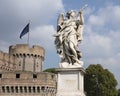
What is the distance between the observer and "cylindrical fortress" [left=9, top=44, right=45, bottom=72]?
7869 centimetres

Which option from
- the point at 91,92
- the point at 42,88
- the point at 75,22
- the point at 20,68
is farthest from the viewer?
the point at 20,68

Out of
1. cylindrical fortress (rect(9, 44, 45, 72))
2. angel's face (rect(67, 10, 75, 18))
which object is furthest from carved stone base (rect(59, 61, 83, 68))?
cylindrical fortress (rect(9, 44, 45, 72))

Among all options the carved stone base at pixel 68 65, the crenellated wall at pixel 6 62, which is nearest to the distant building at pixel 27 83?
the crenellated wall at pixel 6 62

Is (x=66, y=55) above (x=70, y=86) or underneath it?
above

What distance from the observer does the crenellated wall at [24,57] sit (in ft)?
258

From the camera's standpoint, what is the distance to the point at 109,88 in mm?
Result: 74375

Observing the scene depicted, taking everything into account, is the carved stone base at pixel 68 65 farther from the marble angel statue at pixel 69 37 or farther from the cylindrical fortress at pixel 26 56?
the cylindrical fortress at pixel 26 56

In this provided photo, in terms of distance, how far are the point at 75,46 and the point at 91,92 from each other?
6319cm

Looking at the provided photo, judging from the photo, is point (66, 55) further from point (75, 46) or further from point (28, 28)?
point (28, 28)

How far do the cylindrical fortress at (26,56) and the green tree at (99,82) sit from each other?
41.1ft

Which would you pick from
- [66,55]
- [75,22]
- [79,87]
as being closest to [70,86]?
[79,87]

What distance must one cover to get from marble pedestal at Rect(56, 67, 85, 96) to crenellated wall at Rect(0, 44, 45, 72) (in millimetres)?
Result: 66797

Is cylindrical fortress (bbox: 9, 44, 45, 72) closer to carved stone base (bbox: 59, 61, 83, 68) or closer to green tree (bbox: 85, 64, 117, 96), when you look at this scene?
green tree (bbox: 85, 64, 117, 96)

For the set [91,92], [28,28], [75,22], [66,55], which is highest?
[28,28]
